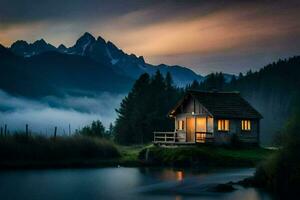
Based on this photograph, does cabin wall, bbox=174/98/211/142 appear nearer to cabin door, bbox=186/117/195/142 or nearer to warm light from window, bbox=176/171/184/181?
cabin door, bbox=186/117/195/142

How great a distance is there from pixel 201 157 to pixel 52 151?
16560 mm

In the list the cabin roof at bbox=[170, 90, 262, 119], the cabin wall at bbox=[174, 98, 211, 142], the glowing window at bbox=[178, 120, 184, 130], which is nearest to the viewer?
the cabin roof at bbox=[170, 90, 262, 119]

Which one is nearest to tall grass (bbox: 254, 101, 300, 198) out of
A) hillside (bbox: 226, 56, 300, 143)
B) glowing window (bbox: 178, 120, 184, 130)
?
glowing window (bbox: 178, 120, 184, 130)

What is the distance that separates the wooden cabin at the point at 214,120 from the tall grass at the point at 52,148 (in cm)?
895

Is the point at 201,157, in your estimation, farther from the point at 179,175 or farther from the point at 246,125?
the point at 246,125

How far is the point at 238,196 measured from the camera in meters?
42.0

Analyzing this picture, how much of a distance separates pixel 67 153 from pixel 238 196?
99.0 ft

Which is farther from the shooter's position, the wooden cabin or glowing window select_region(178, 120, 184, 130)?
glowing window select_region(178, 120, 184, 130)

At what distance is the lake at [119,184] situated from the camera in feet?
142

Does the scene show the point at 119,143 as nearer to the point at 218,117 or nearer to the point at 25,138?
the point at 218,117

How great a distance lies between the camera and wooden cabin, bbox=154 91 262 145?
250 feet

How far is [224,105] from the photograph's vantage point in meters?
78.3

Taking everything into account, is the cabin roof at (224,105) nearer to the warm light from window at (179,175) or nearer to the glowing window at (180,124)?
the glowing window at (180,124)

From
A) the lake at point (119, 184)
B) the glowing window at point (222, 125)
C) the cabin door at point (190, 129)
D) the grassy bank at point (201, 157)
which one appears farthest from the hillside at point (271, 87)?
the lake at point (119, 184)
